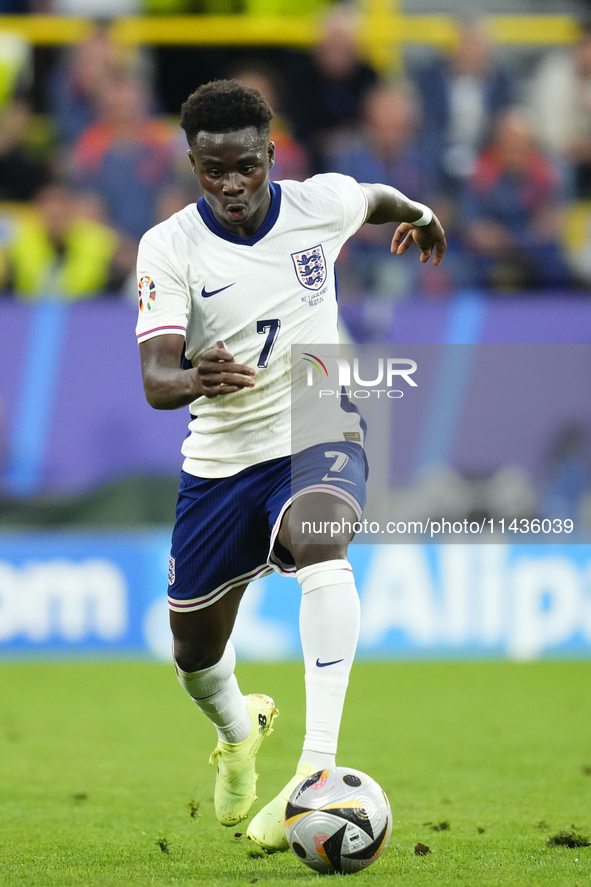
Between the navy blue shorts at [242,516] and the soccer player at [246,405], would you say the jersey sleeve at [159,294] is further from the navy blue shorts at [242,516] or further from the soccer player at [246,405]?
the navy blue shorts at [242,516]

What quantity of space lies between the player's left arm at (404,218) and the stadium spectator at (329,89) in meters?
7.34

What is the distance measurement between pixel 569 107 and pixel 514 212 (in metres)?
2.03

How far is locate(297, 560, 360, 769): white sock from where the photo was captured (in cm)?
A: 391

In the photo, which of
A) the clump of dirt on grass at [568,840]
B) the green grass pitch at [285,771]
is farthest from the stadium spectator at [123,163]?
the clump of dirt on grass at [568,840]

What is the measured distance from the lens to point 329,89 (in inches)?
488

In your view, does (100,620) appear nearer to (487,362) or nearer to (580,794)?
(487,362)

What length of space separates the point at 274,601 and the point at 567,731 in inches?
128

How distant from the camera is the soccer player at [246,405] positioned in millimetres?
3973

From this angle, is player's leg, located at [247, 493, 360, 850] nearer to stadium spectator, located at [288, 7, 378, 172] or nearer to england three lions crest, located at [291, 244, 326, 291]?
england three lions crest, located at [291, 244, 326, 291]

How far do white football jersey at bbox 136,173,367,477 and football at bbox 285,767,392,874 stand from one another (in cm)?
116

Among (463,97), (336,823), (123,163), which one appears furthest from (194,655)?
(463,97)

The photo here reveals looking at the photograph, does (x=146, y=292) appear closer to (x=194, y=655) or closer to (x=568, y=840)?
(x=194, y=655)

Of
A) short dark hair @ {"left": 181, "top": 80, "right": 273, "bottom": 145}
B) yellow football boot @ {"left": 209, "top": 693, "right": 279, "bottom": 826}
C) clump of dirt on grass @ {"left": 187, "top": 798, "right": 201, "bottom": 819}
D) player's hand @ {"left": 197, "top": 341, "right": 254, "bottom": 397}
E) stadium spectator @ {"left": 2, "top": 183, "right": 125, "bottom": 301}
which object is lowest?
clump of dirt on grass @ {"left": 187, "top": 798, "right": 201, "bottom": 819}

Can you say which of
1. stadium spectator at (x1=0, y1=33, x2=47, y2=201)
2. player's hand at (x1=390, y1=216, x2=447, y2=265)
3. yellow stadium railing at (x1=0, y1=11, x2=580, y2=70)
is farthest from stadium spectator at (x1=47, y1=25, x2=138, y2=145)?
player's hand at (x1=390, y1=216, x2=447, y2=265)
